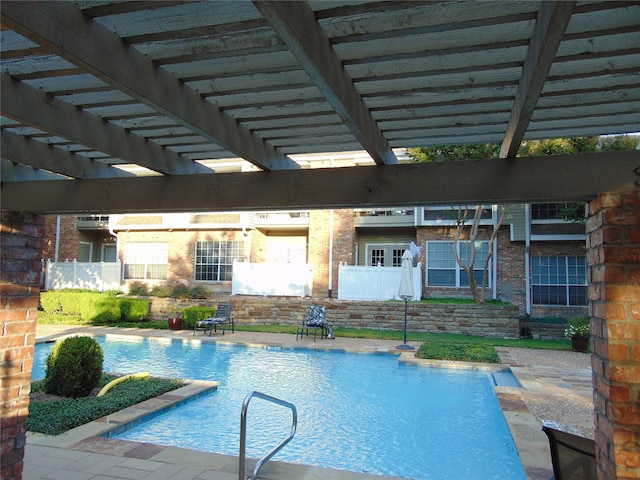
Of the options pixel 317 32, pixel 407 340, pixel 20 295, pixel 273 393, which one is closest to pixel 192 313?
pixel 407 340

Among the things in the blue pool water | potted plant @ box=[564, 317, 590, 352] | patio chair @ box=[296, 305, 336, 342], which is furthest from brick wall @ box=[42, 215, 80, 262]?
potted plant @ box=[564, 317, 590, 352]

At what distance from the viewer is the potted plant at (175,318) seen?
17156mm

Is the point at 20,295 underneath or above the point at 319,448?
above

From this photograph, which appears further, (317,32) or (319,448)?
(319,448)

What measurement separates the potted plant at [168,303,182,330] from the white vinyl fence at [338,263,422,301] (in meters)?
6.36

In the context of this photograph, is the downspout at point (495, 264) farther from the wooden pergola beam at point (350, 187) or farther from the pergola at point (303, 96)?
the wooden pergola beam at point (350, 187)

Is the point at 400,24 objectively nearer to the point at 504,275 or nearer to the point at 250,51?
the point at 250,51

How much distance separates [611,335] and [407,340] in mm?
12751

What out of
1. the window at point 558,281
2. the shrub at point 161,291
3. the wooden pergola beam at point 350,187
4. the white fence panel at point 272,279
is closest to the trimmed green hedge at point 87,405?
the wooden pergola beam at point 350,187

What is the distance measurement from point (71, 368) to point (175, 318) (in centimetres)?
1050

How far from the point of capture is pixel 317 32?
1773 mm

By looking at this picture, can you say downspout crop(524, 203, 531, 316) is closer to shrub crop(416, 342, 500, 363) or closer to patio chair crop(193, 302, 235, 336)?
shrub crop(416, 342, 500, 363)

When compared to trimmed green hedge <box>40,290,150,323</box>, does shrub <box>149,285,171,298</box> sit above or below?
above

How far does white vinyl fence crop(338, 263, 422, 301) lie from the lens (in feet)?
63.8
